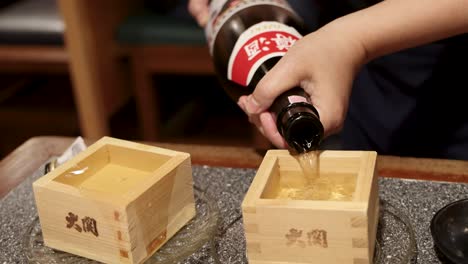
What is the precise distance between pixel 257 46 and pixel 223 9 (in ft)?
0.47

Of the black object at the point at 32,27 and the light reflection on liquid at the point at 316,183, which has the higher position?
the light reflection on liquid at the point at 316,183

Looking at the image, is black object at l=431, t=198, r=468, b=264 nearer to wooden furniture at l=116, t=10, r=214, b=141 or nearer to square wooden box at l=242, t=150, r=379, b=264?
square wooden box at l=242, t=150, r=379, b=264


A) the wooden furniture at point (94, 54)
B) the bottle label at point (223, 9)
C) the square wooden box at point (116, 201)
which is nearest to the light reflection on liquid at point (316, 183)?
the square wooden box at point (116, 201)

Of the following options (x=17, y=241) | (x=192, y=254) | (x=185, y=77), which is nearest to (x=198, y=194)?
(x=192, y=254)

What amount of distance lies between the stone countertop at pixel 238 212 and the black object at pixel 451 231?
3 cm

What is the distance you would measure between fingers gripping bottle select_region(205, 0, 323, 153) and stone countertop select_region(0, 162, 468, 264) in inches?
4.6

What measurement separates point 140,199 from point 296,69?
221 millimetres

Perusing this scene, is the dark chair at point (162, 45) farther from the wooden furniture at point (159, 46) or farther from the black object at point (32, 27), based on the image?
the black object at point (32, 27)

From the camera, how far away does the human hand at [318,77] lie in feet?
2.41

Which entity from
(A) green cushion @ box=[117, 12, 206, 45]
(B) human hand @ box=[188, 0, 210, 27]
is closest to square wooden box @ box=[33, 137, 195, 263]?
(B) human hand @ box=[188, 0, 210, 27]

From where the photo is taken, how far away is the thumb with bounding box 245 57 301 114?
0.73m

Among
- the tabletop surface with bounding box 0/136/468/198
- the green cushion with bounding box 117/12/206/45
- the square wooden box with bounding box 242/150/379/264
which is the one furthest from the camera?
the green cushion with bounding box 117/12/206/45

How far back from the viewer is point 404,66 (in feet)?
3.37

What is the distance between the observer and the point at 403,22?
0.79 meters
